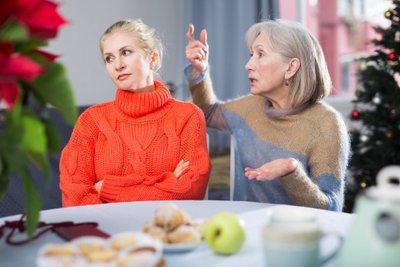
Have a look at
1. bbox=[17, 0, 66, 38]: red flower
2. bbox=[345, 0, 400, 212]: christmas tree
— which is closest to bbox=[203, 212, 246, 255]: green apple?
bbox=[17, 0, 66, 38]: red flower

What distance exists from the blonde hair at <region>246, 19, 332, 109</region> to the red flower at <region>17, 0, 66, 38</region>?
1.16 meters

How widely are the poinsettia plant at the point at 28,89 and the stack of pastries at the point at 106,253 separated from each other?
0.43 feet

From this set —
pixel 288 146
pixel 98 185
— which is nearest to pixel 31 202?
pixel 98 185

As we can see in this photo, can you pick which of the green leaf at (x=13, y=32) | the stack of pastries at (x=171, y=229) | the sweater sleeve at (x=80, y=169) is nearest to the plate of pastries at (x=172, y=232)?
the stack of pastries at (x=171, y=229)

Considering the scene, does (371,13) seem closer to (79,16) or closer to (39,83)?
(79,16)

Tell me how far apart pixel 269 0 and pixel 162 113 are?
2692mm

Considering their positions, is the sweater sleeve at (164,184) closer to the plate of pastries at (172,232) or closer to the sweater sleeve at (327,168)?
the sweater sleeve at (327,168)

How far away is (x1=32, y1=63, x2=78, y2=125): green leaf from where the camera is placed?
0.92 m

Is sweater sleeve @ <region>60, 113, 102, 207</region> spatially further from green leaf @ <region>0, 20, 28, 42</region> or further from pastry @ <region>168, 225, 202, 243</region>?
green leaf @ <region>0, 20, 28, 42</region>

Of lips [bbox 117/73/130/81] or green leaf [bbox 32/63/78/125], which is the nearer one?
green leaf [bbox 32/63/78/125]

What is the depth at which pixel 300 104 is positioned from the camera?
79.2 inches

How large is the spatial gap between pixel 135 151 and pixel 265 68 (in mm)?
480

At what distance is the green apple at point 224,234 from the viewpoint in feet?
3.59

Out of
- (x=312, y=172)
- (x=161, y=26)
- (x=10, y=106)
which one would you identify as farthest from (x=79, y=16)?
(x=10, y=106)
